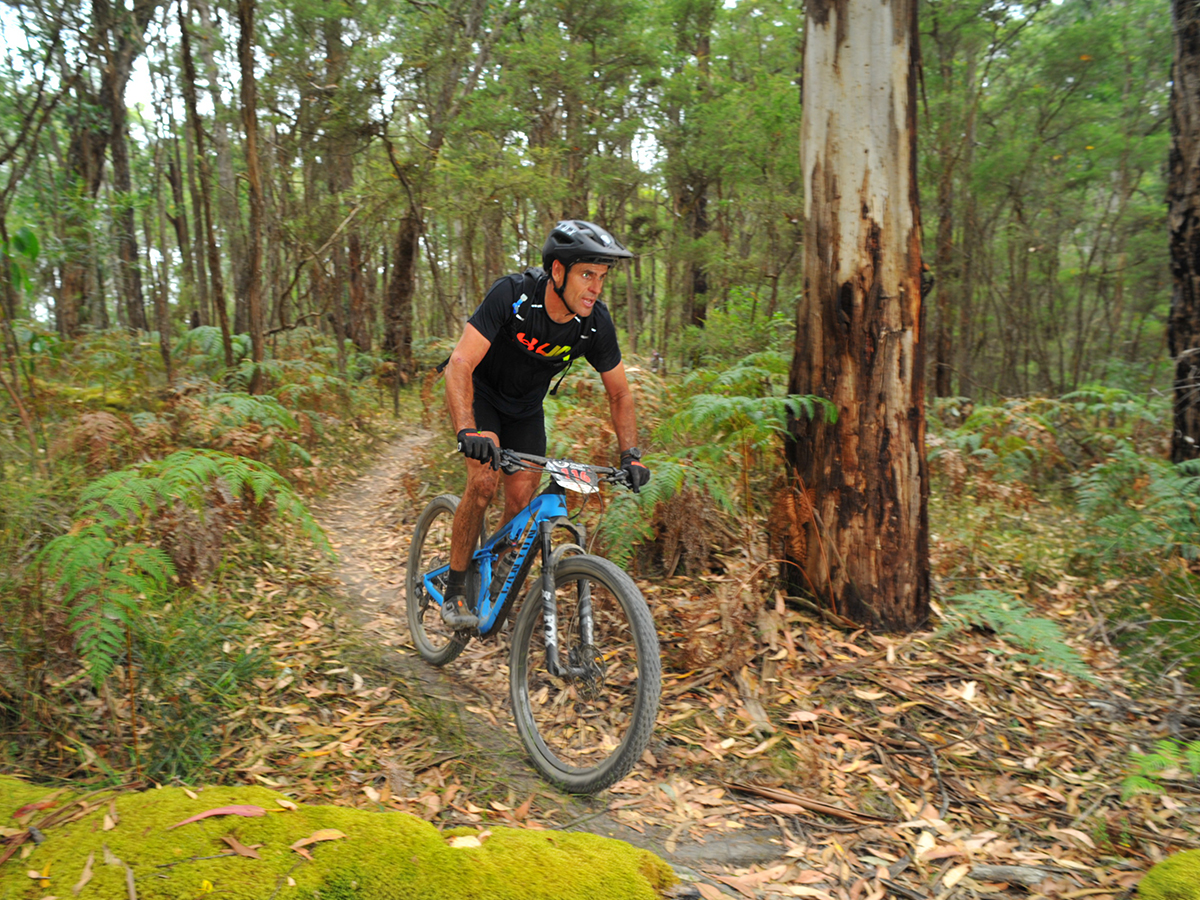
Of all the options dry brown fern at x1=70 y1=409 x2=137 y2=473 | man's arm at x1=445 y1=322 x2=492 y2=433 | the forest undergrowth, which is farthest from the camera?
dry brown fern at x1=70 y1=409 x2=137 y2=473

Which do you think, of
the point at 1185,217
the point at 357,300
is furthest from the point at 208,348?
the point at 1185,217

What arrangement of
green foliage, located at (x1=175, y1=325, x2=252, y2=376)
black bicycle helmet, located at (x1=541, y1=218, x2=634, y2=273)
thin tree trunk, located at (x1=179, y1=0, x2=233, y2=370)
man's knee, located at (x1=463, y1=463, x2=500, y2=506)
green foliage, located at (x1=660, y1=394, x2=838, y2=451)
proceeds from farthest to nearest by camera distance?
green foliage, located at (x1=175, y1=325, x2=252, y2=376) → thin tree trunk, located at (x1=179, y1=0, x2=233, y2=370) → green foliage, located at (x1=660, y1=394, x2=838, y2=451) → man's knee, located at (x1=463, y1=463, x2=500, y2=506) → black bicycle helmet, located at (x1=541, y1=218, x2=634, y2=273)

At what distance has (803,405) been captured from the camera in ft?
14.3

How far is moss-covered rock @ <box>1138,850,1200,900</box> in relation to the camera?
7.58 feet

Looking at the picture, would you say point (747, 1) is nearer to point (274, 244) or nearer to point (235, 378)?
point (274, 244)

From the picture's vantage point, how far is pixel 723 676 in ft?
13.4

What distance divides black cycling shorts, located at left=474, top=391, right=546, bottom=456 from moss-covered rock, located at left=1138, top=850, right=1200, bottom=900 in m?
3.32

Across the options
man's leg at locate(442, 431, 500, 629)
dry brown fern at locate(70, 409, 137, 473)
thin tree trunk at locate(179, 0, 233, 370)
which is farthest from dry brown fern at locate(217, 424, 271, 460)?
man's leg at locate(442, 431, 500, 629)

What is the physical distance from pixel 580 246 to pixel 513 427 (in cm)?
135

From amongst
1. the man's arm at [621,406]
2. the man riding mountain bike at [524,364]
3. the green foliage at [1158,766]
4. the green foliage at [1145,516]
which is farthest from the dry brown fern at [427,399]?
the green foliage at [1158,766]

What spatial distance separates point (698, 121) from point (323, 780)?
1794cm

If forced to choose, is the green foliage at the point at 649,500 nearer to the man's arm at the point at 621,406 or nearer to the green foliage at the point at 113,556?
the man's arm at the point at 621,406

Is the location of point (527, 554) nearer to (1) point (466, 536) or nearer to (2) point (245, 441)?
(1) point (466, 536)

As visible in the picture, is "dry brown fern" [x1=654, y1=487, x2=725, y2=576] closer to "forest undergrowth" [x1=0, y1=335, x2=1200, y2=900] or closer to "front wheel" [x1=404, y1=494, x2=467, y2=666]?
"forest undergrowth" [x1=0, y1=335, x2=1200, y2=900]
